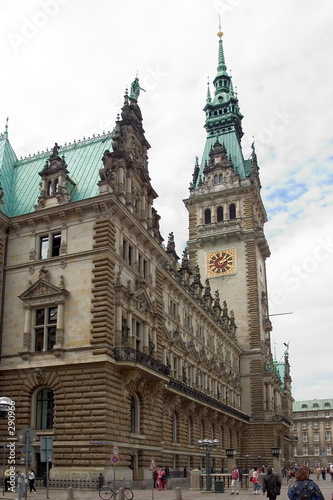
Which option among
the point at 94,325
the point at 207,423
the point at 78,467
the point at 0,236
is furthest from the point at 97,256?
the point at 207,423

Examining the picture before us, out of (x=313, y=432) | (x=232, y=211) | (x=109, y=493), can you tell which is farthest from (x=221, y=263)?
(x=313, y=432)

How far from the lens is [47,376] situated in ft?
119

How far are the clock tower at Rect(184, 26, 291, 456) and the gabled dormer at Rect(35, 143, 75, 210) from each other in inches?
1920

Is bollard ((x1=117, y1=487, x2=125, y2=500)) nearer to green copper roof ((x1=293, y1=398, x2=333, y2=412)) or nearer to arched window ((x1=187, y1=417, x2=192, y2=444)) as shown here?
arched window ((x1=187, y1=417, x2=192, y2=444))

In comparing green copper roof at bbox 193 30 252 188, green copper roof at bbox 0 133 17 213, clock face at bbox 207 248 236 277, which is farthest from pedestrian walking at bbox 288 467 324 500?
green copper roof at bbox 193 30 252 188

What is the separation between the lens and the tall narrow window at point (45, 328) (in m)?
37.4

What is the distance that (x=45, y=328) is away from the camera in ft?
124

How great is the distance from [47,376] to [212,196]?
197 ft

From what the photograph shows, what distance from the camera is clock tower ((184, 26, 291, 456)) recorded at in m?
80.4

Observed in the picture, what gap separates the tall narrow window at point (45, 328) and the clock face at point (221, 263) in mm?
52035

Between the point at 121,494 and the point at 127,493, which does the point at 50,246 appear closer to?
the point at 127,493

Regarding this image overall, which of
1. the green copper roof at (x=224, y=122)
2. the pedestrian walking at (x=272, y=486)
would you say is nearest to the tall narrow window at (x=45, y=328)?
the pedestrian walking at (x=272, y=486)

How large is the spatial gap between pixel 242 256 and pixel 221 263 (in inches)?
141

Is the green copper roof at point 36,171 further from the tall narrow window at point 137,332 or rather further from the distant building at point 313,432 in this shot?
the distant building at point 313,432
